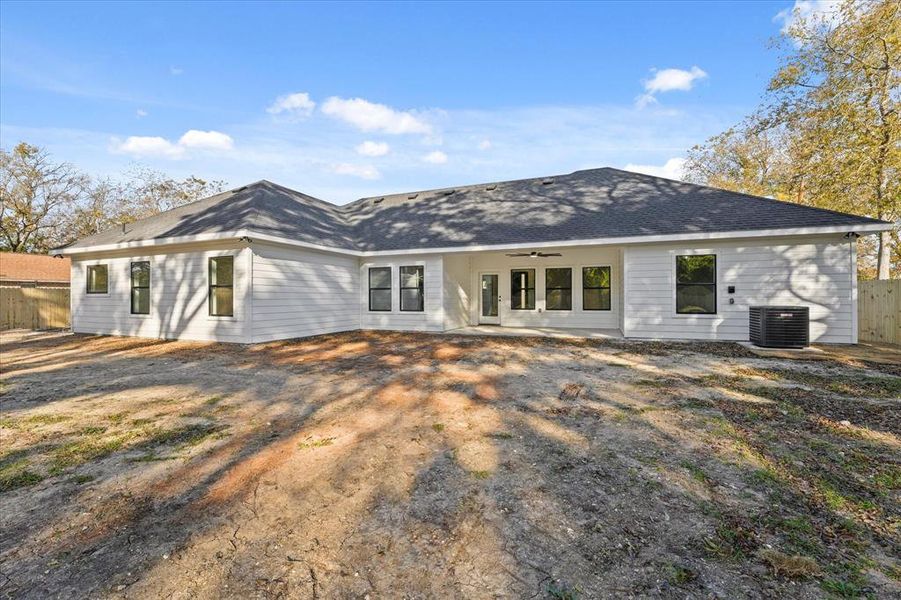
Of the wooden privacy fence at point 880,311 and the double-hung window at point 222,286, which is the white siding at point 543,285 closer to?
the wooden privacy fence at point 880,311

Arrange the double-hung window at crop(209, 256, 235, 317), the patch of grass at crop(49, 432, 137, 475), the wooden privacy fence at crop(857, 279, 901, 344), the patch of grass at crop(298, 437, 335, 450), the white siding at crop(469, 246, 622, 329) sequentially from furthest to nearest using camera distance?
the white siding at crop(469, 246, 622, 329) → the double-hung window at crop(209, 256, 235, 317) → the wooden privacy fence at crop(857, 279, 901, 344) → the patch of grass at crop(298, 437, 335, 450) → the patch of grass at crop(49, 432, 137, 475)

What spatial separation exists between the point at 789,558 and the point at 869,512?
39.3 inches

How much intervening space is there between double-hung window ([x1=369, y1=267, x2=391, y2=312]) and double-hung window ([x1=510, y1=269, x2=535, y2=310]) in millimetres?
4509

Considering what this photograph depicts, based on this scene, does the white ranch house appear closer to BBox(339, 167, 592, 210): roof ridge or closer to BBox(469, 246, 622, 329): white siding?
BBox(469, 246, 622, 329): white siding

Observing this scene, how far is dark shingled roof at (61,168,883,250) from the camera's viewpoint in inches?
412

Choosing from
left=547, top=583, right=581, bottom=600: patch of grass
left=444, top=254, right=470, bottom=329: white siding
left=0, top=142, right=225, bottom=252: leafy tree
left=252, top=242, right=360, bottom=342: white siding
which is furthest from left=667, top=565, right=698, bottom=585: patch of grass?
left=0, top=142, right=225, bottom=252: leafy tree

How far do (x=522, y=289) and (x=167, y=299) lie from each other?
36.4 ft

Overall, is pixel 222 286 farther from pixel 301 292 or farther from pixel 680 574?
pixel 680 574

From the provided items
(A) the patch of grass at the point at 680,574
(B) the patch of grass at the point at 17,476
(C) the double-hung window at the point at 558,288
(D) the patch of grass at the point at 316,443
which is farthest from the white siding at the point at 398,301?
(A) the patch of grass at the point at 680,574

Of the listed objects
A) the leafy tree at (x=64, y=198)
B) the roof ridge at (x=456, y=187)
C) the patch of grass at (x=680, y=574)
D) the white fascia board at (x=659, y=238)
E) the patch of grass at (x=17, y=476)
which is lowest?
the patch of grass at (x=17, y=476)

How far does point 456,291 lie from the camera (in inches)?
559

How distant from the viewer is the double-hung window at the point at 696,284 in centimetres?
1035

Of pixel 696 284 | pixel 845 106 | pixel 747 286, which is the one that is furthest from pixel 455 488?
pixel 845 106

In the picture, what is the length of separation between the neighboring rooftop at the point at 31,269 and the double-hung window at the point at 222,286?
74.2ft
